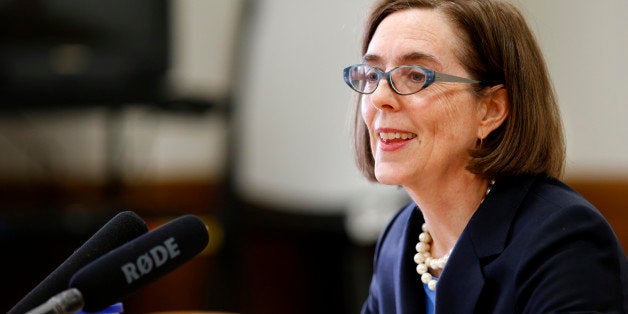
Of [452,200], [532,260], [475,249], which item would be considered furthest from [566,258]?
[452,200]

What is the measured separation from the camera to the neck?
164 cm

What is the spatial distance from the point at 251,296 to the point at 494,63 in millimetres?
2306

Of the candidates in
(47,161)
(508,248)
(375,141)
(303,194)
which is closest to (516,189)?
(508,248)

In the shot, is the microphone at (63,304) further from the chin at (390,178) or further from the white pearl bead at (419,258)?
the white pearl bead at (419,258)

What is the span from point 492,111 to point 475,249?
0.82ft

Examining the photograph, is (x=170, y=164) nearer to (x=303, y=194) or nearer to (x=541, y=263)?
(x=303, y=194)

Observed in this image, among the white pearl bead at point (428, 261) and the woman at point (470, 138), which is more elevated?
the woman at point (470, 138)

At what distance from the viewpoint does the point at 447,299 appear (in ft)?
5.07

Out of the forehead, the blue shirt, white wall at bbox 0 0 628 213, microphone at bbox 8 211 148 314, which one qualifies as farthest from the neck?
white wall at bbox 0 0 628 213

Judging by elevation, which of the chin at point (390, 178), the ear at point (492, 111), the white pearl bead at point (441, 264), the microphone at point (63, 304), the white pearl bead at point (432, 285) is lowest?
the white pearl bead at point (432, 285)

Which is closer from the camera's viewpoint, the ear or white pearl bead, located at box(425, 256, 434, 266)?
the ear

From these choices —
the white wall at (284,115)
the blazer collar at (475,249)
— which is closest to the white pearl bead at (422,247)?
the blazer collar at (475,249)

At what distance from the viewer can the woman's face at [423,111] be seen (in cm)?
159

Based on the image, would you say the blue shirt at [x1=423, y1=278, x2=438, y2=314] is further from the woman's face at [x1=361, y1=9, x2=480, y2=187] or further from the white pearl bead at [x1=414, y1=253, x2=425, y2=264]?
the woman's face at [x1=361, y1=9, x2=480, y2=187]
